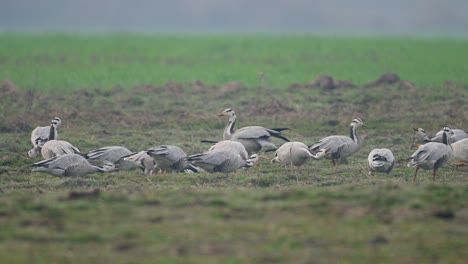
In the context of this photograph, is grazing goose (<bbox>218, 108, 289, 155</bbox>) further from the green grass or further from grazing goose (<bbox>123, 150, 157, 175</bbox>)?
the green grass

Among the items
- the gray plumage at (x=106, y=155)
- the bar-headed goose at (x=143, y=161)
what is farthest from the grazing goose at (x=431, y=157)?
the gray plumage at (x=106, y=155)

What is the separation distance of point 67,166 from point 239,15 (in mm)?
141889

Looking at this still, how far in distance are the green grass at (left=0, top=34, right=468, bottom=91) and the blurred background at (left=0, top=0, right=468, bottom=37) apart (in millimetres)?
87893

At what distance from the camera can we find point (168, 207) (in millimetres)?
11117

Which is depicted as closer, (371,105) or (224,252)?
(224,252)

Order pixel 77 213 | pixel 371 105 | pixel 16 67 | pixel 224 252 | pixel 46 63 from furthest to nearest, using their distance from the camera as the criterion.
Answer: pixel 46 63 → pixel 16 67 → pixel 371 105 → pixel 77 213 → pixel 224 252

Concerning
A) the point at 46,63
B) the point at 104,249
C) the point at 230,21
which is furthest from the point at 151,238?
the point at 230,21

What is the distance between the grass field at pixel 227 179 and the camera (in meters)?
9.60

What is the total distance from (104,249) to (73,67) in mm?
30065

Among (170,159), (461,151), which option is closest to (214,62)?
(461,151)

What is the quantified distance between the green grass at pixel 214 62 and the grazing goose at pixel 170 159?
36.1 ft

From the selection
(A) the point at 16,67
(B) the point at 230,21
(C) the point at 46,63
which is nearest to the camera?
(A) the point at 16,67

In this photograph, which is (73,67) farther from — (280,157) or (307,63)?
(280,157)

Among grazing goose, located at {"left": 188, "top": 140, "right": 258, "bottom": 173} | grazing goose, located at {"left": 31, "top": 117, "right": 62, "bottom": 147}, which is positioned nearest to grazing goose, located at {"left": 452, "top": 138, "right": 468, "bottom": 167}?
grazing goose, located at {"left": 188, "top": 140, "right": 258, "bottom": 173}
